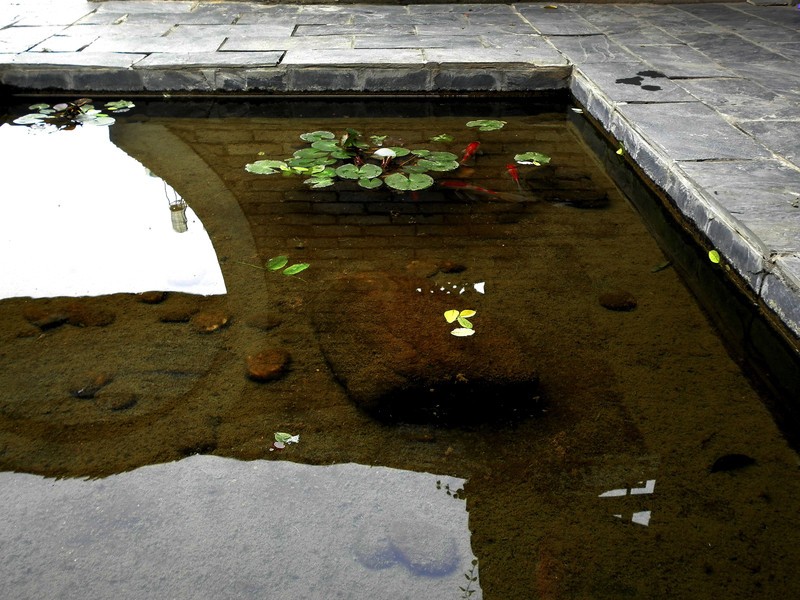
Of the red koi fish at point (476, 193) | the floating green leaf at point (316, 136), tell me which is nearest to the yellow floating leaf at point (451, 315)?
the red koi fish at point (476, 193)

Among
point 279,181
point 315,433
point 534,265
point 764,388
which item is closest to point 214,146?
point 279,181

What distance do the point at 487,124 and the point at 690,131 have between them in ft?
3.62

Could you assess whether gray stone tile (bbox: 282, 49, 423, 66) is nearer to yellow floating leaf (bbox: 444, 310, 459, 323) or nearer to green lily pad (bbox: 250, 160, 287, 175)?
green lily pad (bbox: 250, 160, 287, 175)

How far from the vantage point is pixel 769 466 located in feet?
6.40

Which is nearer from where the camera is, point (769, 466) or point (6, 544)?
point (6, 544)

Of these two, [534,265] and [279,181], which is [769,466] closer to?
[534,265]

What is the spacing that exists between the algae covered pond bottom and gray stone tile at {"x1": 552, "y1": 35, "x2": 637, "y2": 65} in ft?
5.09

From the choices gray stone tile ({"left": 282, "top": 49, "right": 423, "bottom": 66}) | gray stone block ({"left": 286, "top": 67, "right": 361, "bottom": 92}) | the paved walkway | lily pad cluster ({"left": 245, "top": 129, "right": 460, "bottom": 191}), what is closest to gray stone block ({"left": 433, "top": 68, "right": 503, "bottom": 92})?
the paved walkway

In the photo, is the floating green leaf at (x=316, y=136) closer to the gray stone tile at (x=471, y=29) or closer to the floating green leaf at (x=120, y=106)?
the floating green leaf at (x=120, y=106)

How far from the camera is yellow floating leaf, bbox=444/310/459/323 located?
8.21ft

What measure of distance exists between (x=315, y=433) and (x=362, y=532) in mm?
373

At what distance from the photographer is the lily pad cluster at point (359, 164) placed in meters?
3.41

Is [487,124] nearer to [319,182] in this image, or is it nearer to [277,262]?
[319,182]

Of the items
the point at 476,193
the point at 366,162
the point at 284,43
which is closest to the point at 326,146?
the point at 366,162
